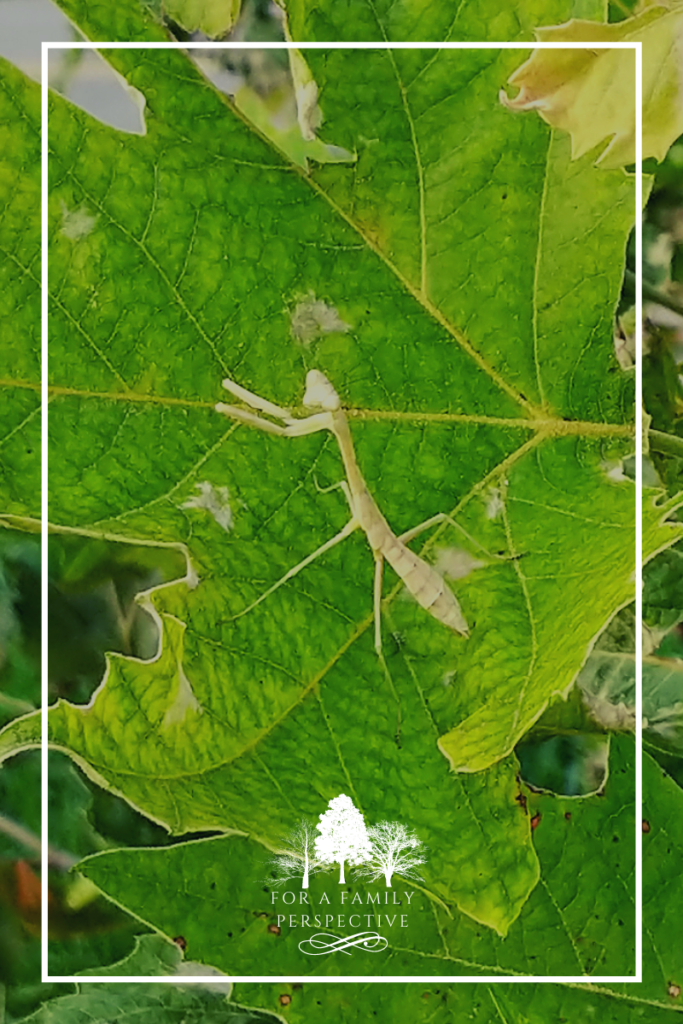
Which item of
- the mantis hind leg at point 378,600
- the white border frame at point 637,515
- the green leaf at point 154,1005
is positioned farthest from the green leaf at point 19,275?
the green leaf at point 154,1005

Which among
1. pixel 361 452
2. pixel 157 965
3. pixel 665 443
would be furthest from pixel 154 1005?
pixel 665 443

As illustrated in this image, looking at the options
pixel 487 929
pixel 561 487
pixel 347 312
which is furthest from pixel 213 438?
pixel 487 929

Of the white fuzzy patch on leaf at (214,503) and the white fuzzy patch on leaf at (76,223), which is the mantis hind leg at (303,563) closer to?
the white fuzzy patch on leaf at (214,503)

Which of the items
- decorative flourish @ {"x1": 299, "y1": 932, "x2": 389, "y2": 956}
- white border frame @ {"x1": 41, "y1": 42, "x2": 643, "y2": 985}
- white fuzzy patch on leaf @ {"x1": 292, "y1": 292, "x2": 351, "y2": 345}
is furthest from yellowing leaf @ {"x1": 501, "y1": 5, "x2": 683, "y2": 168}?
decorative flourish @ {"x1": 299, "y1": 932, "x2": 389, "y2": 956}

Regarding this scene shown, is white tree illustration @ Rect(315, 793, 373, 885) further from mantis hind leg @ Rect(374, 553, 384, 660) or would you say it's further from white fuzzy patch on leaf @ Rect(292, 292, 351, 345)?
white fuzzy patch on leaf @ Rect(292, 292, 351, 345)

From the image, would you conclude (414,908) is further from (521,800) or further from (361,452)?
(361,452)

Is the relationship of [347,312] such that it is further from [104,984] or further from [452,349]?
[104,984]
